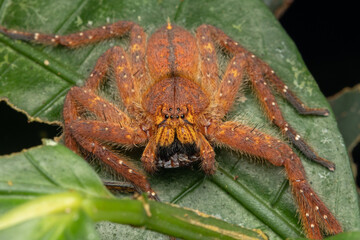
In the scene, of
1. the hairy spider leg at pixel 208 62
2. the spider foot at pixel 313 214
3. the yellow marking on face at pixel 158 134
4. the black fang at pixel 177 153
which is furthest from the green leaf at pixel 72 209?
the hairy spider leg at pixel 208 62

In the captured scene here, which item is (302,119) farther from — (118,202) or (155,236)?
(118,202)

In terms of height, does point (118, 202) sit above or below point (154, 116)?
above

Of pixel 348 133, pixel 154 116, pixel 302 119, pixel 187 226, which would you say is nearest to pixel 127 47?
pixel 154 116

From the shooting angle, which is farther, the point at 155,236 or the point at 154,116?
the point at 154,116

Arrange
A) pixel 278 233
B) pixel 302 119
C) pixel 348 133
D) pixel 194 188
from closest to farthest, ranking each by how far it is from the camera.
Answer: pixel 278 233, pixel 194 188, pixel 302 119, pixel 348 133

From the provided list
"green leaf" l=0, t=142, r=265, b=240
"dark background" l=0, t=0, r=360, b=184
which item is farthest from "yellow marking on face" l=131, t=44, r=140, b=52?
"green leaf" l=0, t=142, r=265, b=240

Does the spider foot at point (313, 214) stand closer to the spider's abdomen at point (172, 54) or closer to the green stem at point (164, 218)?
the green stem at point (164, 218)

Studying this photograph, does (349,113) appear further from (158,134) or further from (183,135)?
(158,134)

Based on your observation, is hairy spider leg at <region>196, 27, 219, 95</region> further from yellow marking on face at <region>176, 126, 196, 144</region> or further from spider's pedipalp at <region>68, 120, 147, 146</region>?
spider's pedipalp at <region>68, 120, 147, 146</region>
